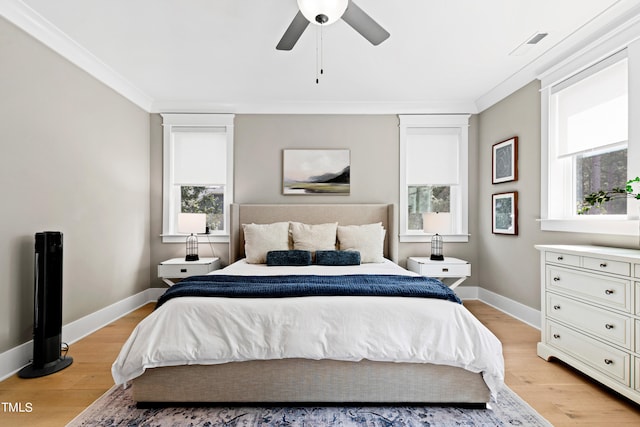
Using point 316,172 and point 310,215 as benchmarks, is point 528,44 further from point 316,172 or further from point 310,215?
point 310,215

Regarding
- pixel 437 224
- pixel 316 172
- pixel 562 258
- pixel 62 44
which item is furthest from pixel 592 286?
pixel 62 44

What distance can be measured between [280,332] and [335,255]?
161cm

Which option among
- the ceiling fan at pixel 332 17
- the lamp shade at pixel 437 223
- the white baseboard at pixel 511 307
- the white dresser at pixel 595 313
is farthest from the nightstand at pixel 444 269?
the ceiling fan at pixel 332 17

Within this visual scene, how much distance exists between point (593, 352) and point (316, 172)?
323cm

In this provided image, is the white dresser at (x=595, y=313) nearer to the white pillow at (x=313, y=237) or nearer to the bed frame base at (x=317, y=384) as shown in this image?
the bed frame base at (x=317, y=384)

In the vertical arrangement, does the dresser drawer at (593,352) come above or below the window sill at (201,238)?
below

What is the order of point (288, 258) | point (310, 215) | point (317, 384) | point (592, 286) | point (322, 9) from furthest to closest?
point (310, 215), point (288, 258), point (592, 286), point (317, 384), point (322, 9)

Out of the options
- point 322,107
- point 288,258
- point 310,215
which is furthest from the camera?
point 322,107

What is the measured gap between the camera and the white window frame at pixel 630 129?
232 centimetres

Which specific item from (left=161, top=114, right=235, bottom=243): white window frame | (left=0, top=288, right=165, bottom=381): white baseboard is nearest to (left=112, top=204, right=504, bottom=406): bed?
(left=0, top=288, right=165, bottom=381): white baseboard

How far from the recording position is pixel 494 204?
13.1ft

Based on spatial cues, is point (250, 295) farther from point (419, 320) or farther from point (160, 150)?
point (160, 150)

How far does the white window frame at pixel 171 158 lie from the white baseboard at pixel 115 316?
843 millimetres

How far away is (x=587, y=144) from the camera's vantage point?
2.81 meters
